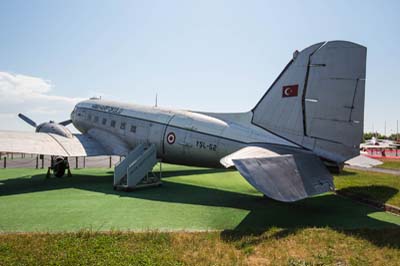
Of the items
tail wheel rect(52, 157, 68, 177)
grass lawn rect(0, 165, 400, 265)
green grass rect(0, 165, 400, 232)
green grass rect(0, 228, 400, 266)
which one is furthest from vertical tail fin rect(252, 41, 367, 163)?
tail wheel rect(52, 157, 68, 177)

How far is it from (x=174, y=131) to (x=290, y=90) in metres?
6.43

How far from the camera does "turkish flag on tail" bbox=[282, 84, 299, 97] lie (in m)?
10.4

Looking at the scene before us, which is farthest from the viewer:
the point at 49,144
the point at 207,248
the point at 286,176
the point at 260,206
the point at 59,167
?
the point at 59,167

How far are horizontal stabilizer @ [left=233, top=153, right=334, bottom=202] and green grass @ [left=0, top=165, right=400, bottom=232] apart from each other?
119 centimetres

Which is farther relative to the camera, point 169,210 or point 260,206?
point 260,206

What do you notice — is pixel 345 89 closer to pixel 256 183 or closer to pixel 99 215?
pixel 256 183

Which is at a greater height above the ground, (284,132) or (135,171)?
(284,132)

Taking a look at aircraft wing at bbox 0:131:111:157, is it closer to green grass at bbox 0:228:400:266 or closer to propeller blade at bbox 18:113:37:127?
propeller blade at bbox 18:113:37:127

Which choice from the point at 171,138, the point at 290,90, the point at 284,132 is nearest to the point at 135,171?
the point at 171,138

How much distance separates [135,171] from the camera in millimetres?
13562

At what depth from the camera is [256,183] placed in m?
6.80

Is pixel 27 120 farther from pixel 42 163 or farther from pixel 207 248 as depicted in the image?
pixel 207 248

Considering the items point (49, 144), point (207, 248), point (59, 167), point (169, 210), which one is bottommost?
point (59, 167)

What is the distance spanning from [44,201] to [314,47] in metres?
10.5
